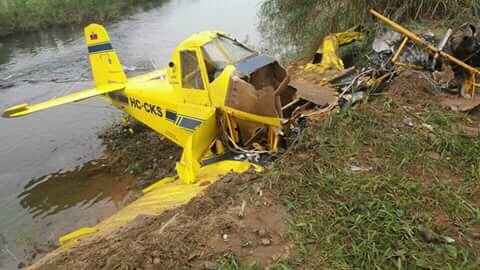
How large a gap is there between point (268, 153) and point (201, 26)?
16.2 m

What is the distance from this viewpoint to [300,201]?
3652mm

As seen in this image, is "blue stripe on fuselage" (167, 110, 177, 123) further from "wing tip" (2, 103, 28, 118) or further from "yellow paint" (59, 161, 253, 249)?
"wing tip" (2, 103, 28, 118)

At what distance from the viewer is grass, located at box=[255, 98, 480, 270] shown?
9.91ft

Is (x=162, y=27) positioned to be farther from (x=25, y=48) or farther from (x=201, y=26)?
(x=25, y=48)

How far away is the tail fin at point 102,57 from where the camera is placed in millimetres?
8867

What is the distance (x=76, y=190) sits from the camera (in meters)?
7.95

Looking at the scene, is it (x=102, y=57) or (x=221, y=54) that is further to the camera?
(x=102, y=57)

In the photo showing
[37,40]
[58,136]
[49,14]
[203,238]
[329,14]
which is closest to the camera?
[203,238]

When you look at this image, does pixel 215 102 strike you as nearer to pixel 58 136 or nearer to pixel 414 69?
pixel 414 69

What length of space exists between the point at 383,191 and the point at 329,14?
22.5 ft

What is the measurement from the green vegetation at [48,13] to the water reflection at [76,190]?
53.6ft

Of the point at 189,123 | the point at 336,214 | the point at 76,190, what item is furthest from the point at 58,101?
the point at 336,214

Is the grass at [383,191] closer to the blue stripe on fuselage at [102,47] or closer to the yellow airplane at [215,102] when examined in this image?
the yellow airplane at [215,102]

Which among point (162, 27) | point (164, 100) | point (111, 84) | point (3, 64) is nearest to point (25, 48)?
point (3, 64)
